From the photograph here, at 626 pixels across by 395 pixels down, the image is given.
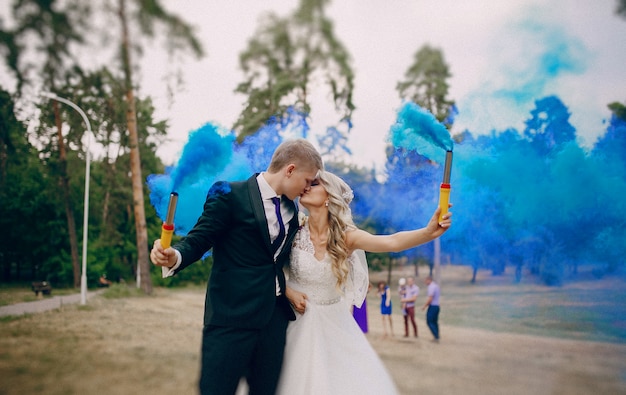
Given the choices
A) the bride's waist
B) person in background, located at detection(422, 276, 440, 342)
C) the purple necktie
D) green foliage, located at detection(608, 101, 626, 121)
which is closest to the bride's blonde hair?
the bride's waist

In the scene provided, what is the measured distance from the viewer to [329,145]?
6109mm

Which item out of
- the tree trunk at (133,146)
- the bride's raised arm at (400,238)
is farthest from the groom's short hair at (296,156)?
the tree trunk at (133,146)

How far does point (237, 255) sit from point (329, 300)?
0.85 m

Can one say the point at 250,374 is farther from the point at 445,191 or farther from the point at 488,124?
the point at 488,124

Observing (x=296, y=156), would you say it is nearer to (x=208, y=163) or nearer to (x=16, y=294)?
(x=208, y=163)

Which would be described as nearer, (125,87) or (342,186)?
(342,186)

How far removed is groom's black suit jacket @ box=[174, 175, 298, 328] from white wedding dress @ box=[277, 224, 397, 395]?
42 cm

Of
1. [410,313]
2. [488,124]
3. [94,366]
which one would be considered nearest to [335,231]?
[488,124]

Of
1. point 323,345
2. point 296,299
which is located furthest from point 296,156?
point 323,345

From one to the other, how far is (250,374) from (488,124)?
3.47m

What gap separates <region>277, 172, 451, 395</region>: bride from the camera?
3.05 m

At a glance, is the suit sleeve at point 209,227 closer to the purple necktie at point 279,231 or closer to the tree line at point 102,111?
the purple necktie at point 279,231

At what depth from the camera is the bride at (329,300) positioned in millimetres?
3047

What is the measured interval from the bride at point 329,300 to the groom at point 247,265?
182 millimetres
